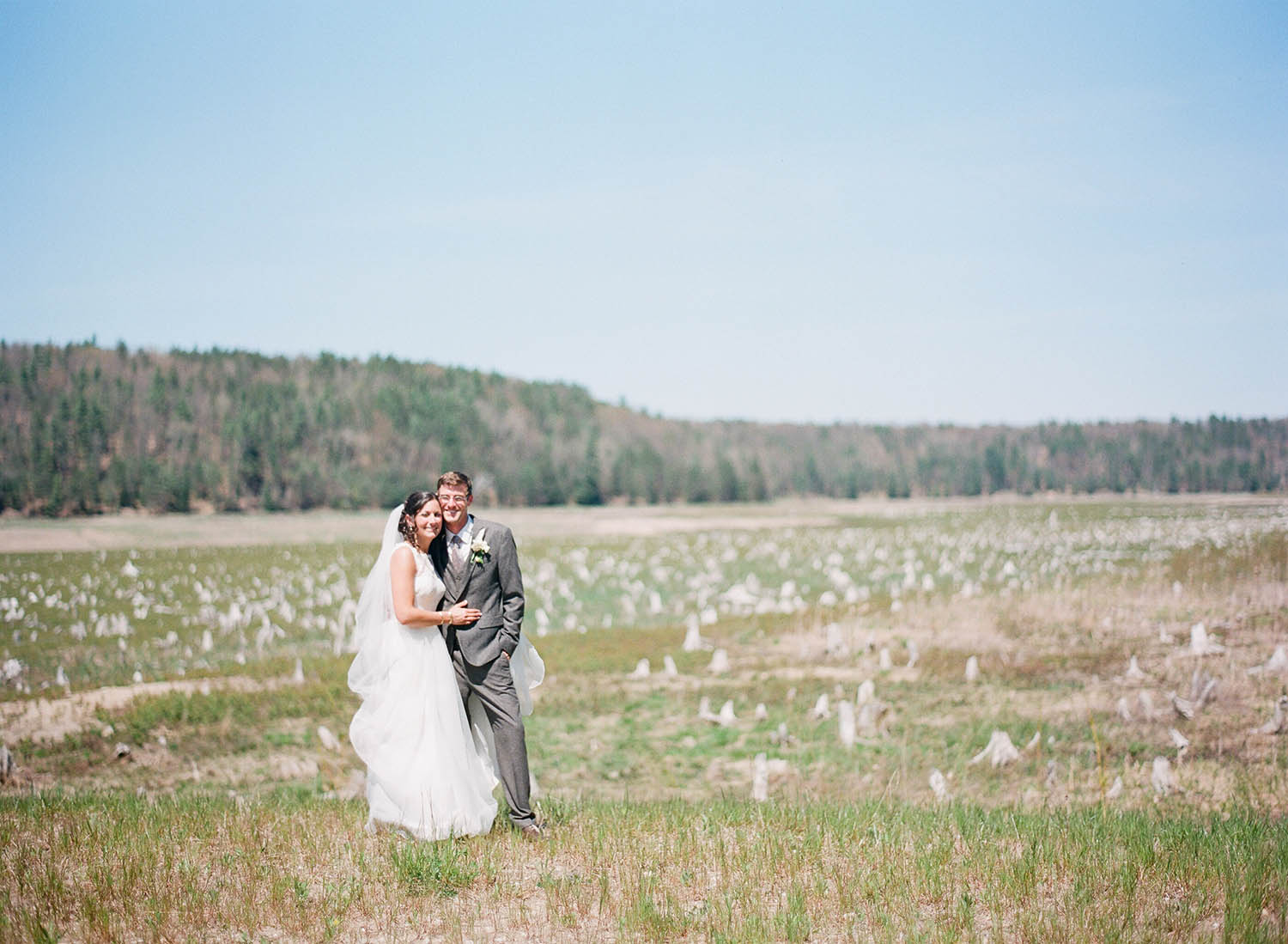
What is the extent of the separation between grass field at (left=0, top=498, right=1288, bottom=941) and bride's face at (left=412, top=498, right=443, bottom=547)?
2050mm

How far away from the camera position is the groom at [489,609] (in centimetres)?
686

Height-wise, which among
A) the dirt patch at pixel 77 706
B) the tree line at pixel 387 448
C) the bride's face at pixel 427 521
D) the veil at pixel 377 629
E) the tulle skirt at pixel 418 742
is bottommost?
the dirt patch at pixel 77 706

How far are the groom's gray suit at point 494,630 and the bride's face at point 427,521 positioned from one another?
15 cm

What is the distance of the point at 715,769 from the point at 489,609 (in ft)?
21.2

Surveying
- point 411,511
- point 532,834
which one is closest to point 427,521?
point 411,511

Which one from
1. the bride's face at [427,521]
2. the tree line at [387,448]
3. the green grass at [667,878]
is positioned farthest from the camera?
the tree line at [387,448]

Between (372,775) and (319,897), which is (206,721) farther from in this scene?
(319,897)

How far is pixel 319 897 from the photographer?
5.80 m

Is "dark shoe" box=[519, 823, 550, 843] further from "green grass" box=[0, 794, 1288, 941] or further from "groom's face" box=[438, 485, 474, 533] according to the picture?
"groom's face" box=[438, 485, 474, 533]

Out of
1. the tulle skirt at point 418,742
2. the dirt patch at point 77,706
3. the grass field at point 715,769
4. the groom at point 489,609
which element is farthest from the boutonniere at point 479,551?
the dirt patch at point 77,706

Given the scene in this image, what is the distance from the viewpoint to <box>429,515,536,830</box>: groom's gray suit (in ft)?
22.6

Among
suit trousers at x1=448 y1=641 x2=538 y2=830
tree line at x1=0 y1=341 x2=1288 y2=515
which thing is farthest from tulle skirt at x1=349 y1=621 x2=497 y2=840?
tree line at x1=0 y1=341 x2=1288 y2=515

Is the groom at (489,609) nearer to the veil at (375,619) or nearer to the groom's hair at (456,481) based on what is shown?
the groom's hair at (456,481)

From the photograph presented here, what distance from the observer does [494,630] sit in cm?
698
